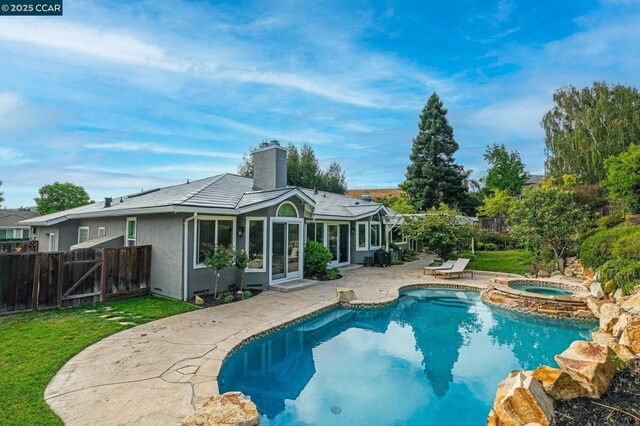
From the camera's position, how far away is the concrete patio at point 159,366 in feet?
13.5

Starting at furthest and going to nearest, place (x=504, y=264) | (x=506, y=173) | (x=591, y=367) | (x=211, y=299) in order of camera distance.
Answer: (x=506, y=173), (x=504, y=264), (x=211, y=299), (x=591, y=367)

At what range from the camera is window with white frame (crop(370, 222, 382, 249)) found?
19.7 m

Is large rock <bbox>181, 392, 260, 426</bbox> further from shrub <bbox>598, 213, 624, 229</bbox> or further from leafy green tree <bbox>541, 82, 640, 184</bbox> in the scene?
leafy green tree <bbox>541, 82, 640, 184</bbox>

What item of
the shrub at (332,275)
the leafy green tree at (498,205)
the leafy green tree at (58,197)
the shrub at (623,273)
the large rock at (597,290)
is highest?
the leafy green tree at (58,197)

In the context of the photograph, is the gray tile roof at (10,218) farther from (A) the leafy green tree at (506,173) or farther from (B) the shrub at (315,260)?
(A) the leafy green tree at (506,173)

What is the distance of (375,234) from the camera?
2000 cm

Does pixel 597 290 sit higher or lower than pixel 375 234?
lower

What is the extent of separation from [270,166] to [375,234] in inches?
346

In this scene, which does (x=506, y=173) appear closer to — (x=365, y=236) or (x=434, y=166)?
(x=434, y=166)

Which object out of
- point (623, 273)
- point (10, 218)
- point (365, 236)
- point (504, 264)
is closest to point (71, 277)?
point (365, 236)

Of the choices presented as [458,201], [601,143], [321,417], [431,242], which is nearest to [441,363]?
[321,417]

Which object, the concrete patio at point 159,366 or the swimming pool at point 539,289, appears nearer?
the concrete patio at point 159,366

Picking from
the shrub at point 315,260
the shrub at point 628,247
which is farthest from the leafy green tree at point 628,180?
the shrub at point 315,260

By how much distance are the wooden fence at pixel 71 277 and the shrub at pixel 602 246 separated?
15.9 metres
